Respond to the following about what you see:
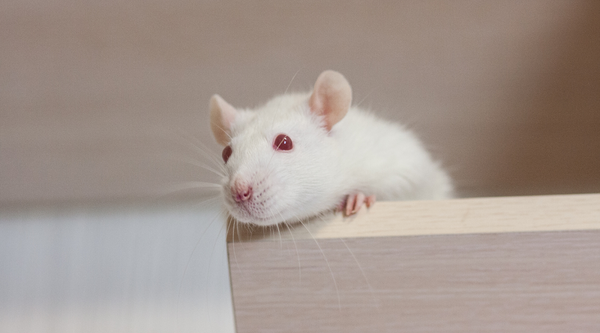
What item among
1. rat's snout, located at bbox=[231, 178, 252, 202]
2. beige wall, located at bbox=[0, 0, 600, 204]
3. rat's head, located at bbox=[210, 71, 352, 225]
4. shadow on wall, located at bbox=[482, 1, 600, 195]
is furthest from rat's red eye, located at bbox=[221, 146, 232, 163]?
shadow on wall, located at bbox=[482, 1, 600, 195]

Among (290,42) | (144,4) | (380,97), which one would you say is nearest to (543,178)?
(380,97)

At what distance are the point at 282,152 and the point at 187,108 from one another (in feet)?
1.67

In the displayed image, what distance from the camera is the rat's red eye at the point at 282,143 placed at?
67 centimetres

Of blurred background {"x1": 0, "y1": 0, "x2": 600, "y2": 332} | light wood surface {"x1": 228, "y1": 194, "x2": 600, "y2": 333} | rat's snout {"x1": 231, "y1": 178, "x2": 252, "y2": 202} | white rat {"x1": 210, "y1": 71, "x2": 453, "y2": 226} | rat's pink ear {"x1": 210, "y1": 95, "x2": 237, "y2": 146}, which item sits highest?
blurred background {"x1": 0, "y1": 0, "x2": 600, "y2": 332}

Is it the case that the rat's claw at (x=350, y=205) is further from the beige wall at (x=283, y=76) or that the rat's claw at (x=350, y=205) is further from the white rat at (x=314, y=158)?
the beige wall at (x=283, y=76)

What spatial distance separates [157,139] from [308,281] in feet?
2.53

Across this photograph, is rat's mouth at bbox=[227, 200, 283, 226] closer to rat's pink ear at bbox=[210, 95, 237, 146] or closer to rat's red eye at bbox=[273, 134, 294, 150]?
rat's red eye at bbox=[273, 134, 294, 150]

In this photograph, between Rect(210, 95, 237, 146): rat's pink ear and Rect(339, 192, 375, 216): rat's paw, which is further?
Rect(210, 95, 237, 146): rat's pink ear

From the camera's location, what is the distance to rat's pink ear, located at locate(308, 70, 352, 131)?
69 centimetres

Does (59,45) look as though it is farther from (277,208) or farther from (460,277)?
(460,277)

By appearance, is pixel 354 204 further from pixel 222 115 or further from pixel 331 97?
pixel 222 115

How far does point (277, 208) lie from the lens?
584 mm

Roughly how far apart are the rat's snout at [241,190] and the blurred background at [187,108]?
33cm

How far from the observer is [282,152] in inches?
26.0
